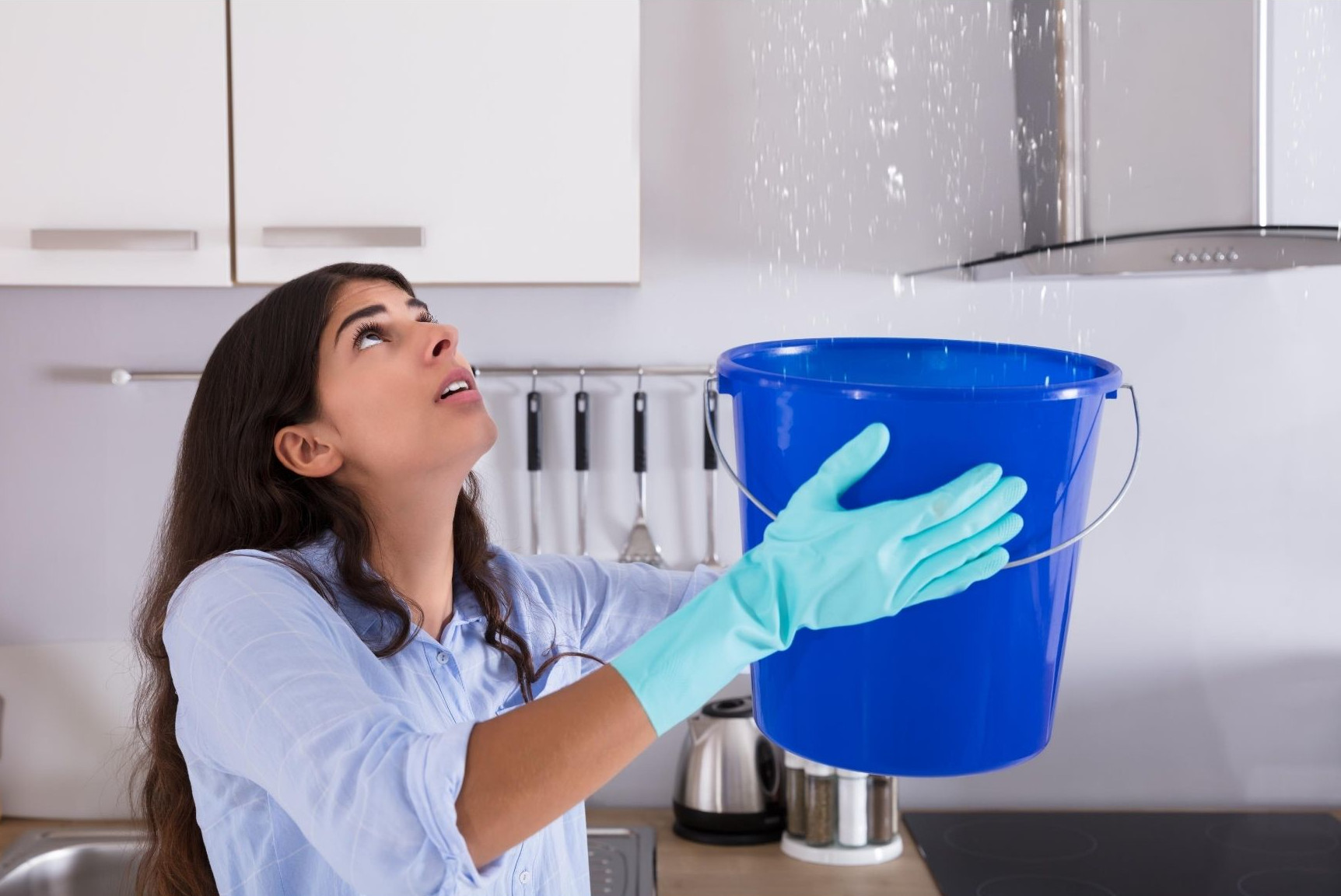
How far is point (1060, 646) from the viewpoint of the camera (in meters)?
0.93

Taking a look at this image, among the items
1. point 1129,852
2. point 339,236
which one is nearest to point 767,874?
point 1129,852

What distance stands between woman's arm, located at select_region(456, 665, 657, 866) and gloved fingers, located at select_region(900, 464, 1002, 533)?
22cm

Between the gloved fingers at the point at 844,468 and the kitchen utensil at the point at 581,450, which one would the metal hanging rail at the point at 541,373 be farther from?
the gloved fingers at the point at 844,468

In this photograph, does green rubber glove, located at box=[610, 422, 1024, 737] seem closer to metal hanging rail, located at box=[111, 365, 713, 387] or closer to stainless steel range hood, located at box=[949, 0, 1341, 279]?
stainless steel range hood, located at box=[949, 0, 1341, 279]

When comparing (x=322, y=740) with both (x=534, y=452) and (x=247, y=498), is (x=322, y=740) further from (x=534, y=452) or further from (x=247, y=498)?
(x=534, y=452)

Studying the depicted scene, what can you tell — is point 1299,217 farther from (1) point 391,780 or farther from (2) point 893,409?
(1) point 391,780

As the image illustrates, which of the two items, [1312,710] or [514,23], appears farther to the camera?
[1312,710]

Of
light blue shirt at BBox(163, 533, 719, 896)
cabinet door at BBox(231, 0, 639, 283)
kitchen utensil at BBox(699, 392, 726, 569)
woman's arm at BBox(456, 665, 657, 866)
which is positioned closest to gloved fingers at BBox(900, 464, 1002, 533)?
woman's arm at BBox(456, 665, 657, 866)

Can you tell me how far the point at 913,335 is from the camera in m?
1.87

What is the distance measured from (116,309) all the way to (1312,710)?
73.7 inches

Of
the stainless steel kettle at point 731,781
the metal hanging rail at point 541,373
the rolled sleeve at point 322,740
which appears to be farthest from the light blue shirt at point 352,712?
the metal hanging rail at point 541,373

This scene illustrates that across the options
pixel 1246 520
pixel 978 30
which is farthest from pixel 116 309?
pixel 1246 520

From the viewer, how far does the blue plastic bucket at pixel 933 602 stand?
0.81 metres

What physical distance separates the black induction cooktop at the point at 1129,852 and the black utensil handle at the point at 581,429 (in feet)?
2.29
